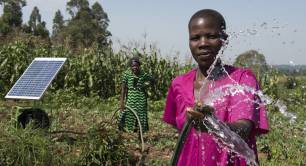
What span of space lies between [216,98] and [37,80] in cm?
417

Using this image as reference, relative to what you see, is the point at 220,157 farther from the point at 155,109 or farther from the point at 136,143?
the point at 155,109

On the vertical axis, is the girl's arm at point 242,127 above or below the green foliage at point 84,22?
below

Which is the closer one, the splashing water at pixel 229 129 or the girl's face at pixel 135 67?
the splashing water at pixel 229 129

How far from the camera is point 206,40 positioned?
2043 mm

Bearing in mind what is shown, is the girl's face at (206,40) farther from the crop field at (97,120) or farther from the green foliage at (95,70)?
the green foliage at (95,70)

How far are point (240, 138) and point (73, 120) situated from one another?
6.86 m

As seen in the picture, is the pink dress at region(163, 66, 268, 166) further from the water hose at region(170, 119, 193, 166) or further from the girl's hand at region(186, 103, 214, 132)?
the girl's hand at region(186, 103, 214, 132)

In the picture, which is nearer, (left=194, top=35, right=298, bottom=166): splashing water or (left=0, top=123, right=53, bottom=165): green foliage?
(left=194, top=35, right=298, bottom=166): splashing water

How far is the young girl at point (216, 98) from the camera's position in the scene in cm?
202

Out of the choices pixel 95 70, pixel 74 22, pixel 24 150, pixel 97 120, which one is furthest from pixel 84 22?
pixel 24 150

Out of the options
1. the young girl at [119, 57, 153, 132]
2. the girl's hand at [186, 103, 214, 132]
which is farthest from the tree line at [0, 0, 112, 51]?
the girl's hand at [186, 103, 214, 132]

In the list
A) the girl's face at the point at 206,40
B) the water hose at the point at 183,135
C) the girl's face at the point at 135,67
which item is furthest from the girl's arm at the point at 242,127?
the girl's face at the point at 135,67

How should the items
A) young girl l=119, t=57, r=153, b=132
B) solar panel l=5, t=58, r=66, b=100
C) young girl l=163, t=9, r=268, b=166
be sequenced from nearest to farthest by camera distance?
1. young girl l=163, t=9, r=268, b=166
2. solar panel l=5, t=58, r=66, b=100
3. young girl l=119, t=57, r=153, b=132

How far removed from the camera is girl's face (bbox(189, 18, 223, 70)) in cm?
204
